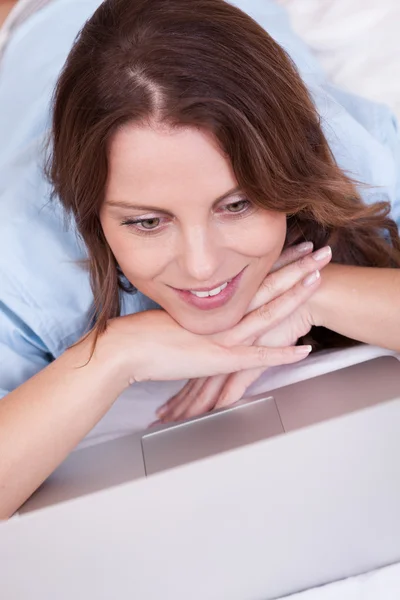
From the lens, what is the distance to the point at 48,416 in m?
0.74

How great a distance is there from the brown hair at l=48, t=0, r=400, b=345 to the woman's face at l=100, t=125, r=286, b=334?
0.05 ft

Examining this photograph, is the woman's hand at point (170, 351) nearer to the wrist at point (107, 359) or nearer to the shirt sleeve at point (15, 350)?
the wrist at point (107, 359)

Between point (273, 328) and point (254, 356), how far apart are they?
54mm

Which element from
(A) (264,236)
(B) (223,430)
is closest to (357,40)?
(A) (264,236)

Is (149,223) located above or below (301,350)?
above

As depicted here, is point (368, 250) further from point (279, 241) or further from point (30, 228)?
point (30, 228)

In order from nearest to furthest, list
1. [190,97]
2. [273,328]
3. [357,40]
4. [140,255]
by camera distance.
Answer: [190,97], [140,255], [273,328], [357,40]

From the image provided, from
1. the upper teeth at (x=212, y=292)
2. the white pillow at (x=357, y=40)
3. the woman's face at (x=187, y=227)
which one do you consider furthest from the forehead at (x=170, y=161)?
the white pillow at (x=357, y=40)

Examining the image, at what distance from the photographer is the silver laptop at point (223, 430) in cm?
64

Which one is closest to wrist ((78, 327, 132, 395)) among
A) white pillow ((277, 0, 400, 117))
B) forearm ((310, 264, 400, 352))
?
forearm ((310, 264, 400, 352))

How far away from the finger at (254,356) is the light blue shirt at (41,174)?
20 centimetres

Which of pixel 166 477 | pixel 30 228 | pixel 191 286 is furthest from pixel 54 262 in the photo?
pixel 166 477

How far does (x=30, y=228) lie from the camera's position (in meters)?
0.90

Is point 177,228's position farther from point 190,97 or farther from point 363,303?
point 363,303
